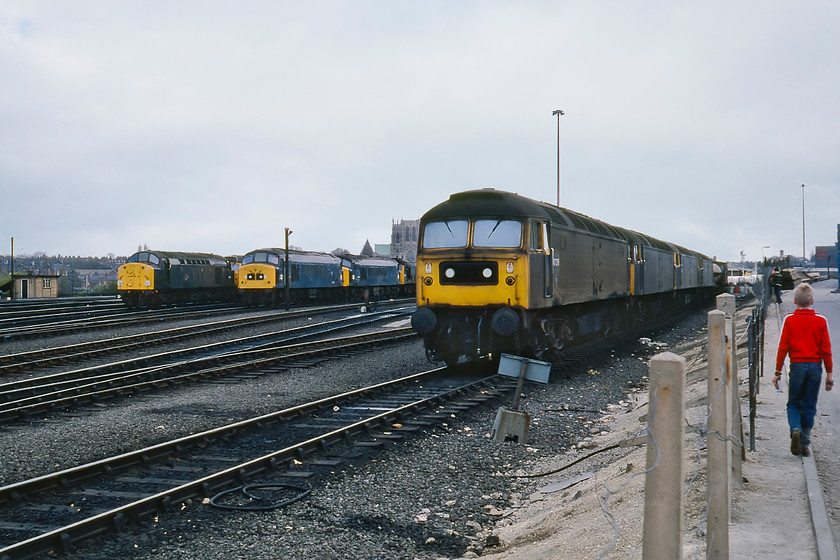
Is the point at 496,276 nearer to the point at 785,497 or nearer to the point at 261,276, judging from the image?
the point at 785,497

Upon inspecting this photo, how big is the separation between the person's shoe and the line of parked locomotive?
23.3 meters

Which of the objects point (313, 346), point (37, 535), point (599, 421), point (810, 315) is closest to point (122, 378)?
point (313, 346)

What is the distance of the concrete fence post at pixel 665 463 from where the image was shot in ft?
8.21

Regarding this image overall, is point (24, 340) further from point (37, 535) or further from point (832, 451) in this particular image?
point (832, 451)

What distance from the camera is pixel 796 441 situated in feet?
20.7

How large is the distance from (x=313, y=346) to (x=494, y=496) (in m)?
11.3

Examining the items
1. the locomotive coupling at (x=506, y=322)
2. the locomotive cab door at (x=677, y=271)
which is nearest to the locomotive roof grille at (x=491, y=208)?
the locomotive coupling at (x=506, y=322)

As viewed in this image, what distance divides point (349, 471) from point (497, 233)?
22.0 feet

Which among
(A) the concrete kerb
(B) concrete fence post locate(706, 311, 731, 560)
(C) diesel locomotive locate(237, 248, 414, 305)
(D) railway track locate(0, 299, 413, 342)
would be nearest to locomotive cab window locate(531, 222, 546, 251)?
(A) the concrete kerb

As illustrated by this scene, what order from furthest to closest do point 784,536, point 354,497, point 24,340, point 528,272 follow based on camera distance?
point 24,340
point 528,272
point 354,497
point 784,536

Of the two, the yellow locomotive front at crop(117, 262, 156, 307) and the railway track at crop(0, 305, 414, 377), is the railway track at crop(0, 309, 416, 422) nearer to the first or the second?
the railway track at crop(0, 305, 414, 377)

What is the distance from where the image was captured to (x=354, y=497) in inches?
252

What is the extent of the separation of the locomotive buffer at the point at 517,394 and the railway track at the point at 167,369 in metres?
6.83

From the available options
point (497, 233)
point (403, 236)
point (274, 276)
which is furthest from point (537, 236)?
point (403, 236)
